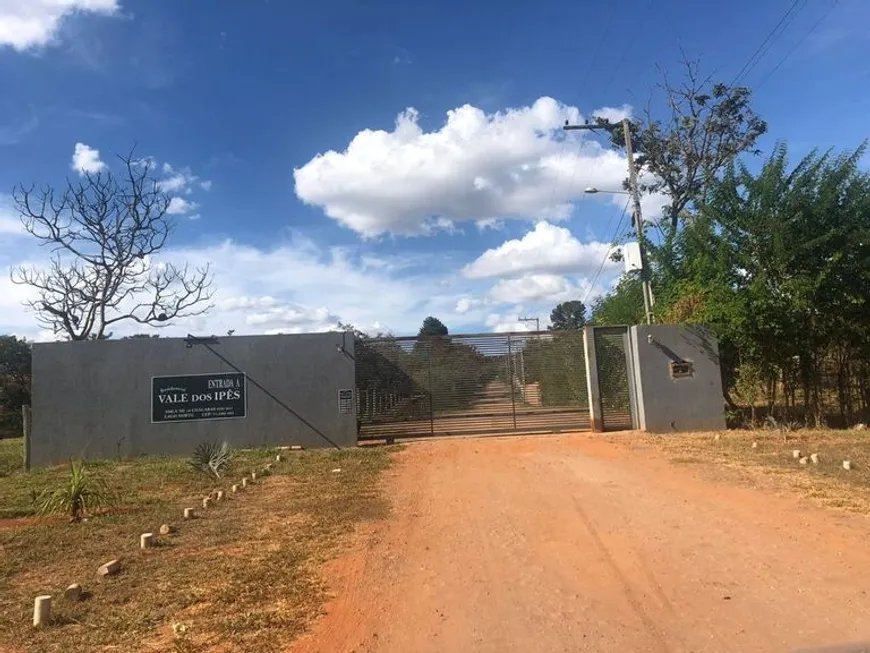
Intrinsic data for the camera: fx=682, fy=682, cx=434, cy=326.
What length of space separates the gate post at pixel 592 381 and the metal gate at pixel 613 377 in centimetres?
10

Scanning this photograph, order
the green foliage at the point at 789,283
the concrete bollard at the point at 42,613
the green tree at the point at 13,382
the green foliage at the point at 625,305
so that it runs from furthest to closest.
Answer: the green tree at the point at 13,382 → the green foliage at the point at 625,305 → the green foliage at the point at 789,283 → the concrete bollard at the point at 42,613

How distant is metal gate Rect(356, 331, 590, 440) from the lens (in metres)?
15.1

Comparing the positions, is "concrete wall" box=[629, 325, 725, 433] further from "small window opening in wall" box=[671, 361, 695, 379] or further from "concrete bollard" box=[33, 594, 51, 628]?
"concrete bollard" box=[33, 594, 51, 628]

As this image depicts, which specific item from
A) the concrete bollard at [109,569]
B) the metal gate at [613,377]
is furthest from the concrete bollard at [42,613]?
the metal gate at [613,377]

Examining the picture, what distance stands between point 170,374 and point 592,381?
9.20m

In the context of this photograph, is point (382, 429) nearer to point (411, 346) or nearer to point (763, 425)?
point (411, 346)

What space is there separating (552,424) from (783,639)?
1157 centimetres

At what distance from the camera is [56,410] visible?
14.5 m

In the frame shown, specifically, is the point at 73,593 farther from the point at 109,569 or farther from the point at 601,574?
the point at 601,574

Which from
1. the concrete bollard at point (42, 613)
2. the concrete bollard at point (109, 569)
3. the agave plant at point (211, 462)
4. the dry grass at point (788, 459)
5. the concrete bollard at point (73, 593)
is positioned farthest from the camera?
the agave plant at point (211, 462)

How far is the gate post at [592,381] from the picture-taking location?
15.0m

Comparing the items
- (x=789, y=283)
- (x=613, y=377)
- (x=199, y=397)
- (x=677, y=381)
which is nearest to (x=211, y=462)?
(x=199, y=397)

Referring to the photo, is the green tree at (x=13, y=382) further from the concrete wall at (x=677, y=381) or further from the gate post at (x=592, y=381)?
the concrete wall at (x=677, y=381)

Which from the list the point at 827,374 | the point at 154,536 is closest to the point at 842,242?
the point at 827,374
